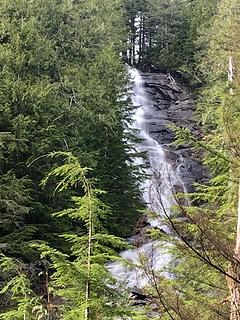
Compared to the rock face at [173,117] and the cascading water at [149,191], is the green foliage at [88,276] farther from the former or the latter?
the rock face at [173,117]

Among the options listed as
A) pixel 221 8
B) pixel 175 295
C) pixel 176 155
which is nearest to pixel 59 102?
pixel 176 155

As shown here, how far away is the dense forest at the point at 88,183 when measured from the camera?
409cm

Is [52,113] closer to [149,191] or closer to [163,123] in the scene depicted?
[163,123]

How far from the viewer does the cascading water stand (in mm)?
3678

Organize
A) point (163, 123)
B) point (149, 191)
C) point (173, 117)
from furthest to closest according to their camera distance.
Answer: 1. point (173, 117)
2. point (163, 123)
3. point (149, 191)

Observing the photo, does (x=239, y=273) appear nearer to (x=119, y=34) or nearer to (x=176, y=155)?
(x=176, y=155)

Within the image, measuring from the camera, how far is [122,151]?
2016cm

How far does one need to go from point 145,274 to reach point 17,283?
1.34 metres

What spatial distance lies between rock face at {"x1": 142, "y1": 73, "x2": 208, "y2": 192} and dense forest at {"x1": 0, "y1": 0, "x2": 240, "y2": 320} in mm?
2140

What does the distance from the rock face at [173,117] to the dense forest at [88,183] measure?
2140 millimetres

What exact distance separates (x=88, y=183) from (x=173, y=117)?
26.6 metres

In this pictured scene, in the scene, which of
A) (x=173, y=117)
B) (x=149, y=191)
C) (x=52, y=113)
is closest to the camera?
(x=149, y=191)

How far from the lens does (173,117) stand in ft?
100

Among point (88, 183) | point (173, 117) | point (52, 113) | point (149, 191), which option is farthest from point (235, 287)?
point (173, 117)
